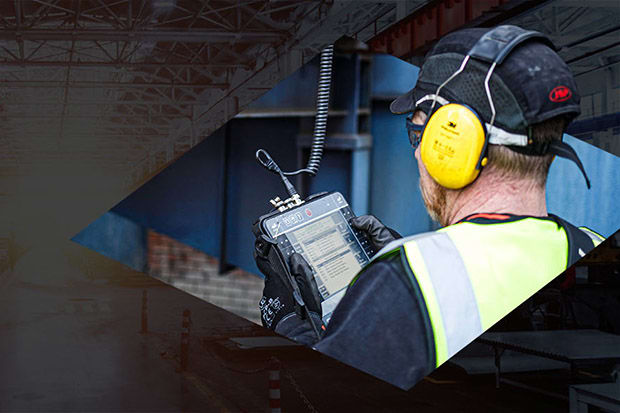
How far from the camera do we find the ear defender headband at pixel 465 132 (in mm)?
903

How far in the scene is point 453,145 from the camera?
3.16 ft

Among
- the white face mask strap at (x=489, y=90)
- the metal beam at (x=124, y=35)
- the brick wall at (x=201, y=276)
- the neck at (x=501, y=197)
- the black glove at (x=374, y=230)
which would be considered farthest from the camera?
the metal beam at (x=124, y=35)

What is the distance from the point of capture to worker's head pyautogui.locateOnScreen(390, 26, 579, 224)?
2.96ft

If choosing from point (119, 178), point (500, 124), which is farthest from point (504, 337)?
point (119, 178)

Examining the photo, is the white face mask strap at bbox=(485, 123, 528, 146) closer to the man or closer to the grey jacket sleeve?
the man

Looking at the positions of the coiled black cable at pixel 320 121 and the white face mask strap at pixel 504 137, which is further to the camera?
the coiled black cable at pixel 320 121

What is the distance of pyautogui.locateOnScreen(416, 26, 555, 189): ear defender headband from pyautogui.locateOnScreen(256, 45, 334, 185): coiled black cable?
10.4 inches

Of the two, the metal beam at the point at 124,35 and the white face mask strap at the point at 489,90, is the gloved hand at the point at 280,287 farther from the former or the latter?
the metal beam at the point at 124,35

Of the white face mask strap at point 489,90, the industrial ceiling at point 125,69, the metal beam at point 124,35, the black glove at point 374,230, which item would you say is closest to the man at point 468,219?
the white face mask strap at point 489,90

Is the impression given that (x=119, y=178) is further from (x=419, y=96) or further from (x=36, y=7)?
(x=36, y=7)

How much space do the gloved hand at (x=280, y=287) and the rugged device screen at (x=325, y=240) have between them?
2cm

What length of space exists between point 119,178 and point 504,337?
1219mm

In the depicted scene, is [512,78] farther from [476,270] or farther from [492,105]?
[476,270]

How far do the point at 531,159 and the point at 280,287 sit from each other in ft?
1.61
